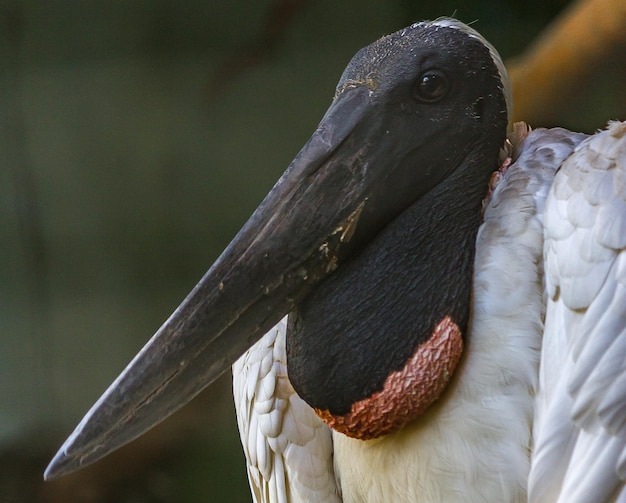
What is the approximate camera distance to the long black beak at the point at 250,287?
116 centimetres

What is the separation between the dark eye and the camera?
1.20m

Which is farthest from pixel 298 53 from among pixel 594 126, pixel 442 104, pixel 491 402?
pixel 491 402

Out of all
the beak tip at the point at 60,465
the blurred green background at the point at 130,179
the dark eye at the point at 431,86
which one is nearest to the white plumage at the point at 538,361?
the dark eye at the point at 431,86

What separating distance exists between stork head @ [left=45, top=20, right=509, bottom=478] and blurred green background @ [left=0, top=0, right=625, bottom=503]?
1769mm

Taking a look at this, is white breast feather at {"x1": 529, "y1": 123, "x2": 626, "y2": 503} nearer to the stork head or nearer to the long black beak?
the stork head

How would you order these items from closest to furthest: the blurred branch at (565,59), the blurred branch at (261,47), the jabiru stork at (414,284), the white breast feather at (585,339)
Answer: the white breast feather at (585,339), the jabiru stork at (414,284), the blurred branch at (565,59), the blurred branch at (261,47)

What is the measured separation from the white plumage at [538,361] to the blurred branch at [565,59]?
1129 mm

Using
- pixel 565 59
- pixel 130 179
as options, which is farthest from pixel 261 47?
pixel 565 59

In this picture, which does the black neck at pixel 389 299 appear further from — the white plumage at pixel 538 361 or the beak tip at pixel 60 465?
the beak tip at pixel 60 465

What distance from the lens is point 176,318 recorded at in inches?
46.1

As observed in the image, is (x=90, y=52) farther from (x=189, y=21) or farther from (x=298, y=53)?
(x=298, y=53)

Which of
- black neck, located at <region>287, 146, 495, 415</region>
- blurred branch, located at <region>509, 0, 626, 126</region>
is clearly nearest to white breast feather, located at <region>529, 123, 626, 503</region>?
black neck, located at <region>287, 146, 495, 415</region>

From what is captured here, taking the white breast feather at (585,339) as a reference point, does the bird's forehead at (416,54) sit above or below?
above

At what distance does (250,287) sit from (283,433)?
0.40 metres
